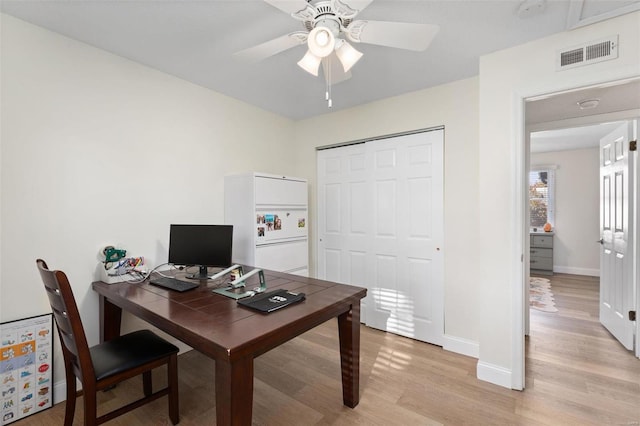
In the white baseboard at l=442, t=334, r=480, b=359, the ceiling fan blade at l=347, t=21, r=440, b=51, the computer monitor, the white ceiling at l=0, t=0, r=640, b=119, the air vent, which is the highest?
the white ceiling at l=0, t=0, r=640, b=119

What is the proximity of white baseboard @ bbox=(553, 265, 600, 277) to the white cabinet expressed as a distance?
227 inches

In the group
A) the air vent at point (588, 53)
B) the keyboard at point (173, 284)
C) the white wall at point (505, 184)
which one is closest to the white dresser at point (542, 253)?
the white wall at point (505, 184)

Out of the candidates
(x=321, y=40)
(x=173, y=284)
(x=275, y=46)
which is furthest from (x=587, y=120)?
(x=173, y=284)

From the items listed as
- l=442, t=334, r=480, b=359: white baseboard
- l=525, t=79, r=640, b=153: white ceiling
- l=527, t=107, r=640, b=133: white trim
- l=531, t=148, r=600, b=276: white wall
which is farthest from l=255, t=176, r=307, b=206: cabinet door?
l=531, t=148, r=600, b=276: white wall

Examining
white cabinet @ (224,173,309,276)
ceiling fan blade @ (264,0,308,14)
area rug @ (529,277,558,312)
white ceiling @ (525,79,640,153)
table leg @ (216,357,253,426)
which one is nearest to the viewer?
table leg @ (216,357,253,426)

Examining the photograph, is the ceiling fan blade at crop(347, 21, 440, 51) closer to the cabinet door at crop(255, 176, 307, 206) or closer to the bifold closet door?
the bifold closet door

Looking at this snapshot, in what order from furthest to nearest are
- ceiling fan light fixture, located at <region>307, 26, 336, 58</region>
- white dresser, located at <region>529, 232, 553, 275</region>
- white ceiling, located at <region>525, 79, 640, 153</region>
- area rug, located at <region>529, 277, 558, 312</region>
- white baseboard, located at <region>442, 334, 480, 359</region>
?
1. white dresser, located at <region>529, 232, 553, 275</region>
2. area rug, located at <region>529, 277, 558, 312</region>
3. white baseboard, located at <region>442, 334, 480, 359</region>
4. white ceiling, located at <region>525, 79, 640, 153</region>
5. ceiling fan light fixture, located at <region>307, 26, 336, 58</region>

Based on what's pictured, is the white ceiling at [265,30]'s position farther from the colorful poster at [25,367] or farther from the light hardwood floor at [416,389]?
the light hardwood floor at [416,389]

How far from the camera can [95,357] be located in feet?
5.38

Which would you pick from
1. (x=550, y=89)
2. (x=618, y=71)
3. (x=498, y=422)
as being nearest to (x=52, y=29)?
(x=550, y=89)

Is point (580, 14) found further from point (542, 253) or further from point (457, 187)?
point (542, 253)

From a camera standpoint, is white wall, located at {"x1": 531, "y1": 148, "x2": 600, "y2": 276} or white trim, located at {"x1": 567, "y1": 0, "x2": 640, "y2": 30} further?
white wall, located at {"x1": 531, "y1": 148, "x2": 600, "y2": 276}

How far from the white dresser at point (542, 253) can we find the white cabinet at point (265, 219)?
5349 millimetres

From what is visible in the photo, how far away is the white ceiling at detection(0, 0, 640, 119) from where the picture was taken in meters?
1.76
